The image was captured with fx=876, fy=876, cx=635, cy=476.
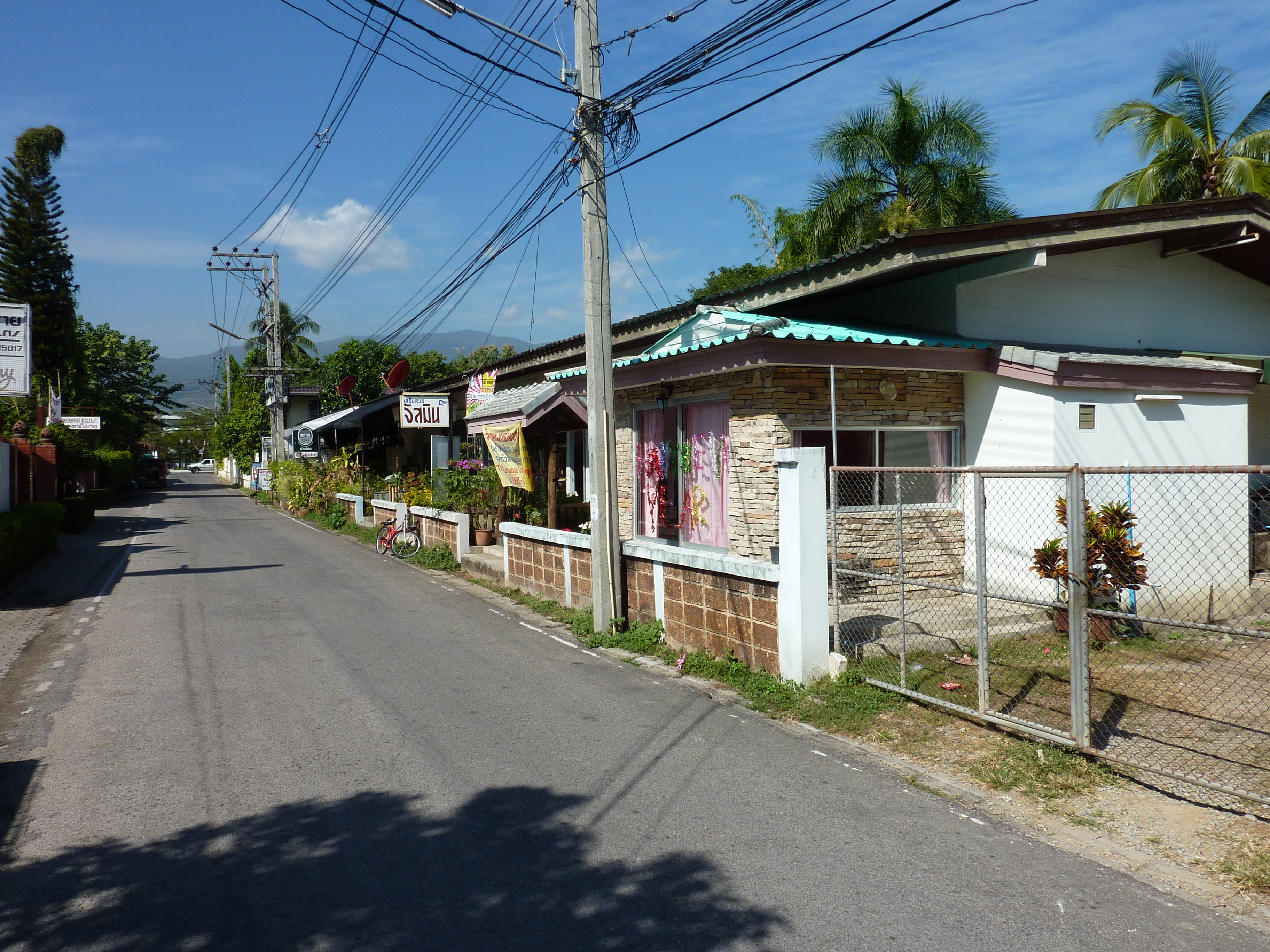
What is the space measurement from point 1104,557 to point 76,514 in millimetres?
→ 27688

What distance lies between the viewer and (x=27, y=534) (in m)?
16.6

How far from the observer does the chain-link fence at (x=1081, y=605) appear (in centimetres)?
555

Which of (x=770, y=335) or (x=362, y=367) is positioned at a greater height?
(x=362, y=367)

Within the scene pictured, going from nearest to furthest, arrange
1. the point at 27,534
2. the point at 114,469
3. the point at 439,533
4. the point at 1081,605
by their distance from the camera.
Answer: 1. the point at 1081,605
2. the point at 27,534
3. the point at 439,533
4. the point at 114,469

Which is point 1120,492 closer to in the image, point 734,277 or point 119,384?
point 734,277

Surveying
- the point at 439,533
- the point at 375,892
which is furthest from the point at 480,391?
the point at 375,892

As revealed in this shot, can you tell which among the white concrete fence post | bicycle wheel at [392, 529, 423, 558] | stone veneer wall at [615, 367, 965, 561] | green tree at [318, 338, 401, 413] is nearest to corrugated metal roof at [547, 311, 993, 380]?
stone veneer wall at [615, 367, 965, 561]

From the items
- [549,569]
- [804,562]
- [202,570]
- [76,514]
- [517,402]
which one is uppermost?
[517,402]

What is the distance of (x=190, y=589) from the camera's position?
14133 millimetres

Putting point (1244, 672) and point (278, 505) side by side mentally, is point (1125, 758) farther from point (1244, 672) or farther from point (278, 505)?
point (278, 505)

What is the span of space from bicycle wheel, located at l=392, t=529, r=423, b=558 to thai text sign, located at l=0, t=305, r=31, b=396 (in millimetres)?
7074

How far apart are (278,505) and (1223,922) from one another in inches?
1539

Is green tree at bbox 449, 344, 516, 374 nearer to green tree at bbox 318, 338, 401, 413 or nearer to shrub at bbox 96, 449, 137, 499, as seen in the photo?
green tree at bbox 318, 338, 401, 413

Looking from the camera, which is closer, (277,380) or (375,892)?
(375,892)
